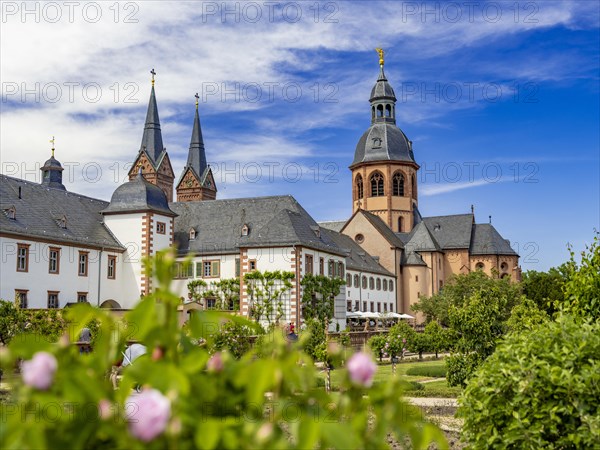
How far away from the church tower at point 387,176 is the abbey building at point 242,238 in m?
0.14

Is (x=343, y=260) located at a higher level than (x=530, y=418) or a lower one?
higher

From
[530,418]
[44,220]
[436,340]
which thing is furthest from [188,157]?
[530,418]

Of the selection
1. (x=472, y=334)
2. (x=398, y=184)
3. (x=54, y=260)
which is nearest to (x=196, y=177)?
(x=398, y=184)

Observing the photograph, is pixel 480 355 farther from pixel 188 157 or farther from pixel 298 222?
pixel 188 157

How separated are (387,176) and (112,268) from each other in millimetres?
43074

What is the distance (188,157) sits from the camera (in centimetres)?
9388

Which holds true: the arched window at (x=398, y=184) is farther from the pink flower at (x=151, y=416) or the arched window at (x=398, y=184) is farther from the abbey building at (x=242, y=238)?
the pink flower at (x=151, y=416)

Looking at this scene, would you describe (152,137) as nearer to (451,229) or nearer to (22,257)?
(451,229)

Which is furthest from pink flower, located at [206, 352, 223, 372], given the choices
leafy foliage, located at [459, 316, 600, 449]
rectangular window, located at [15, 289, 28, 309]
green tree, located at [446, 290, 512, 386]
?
rectangular window, located at [15, 289, 28, 309]

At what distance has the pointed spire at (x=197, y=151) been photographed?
9188cm

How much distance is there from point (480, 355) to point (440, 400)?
1.90 metres

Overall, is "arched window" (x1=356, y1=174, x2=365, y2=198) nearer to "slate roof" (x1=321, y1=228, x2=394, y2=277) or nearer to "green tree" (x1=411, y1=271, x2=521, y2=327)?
"slate roof" (x1=321, y1=228, x2=394, y2=277)

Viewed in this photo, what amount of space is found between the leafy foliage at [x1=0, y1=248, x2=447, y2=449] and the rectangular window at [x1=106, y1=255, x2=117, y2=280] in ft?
152

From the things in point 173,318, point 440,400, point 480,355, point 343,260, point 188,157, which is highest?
point 188,157
